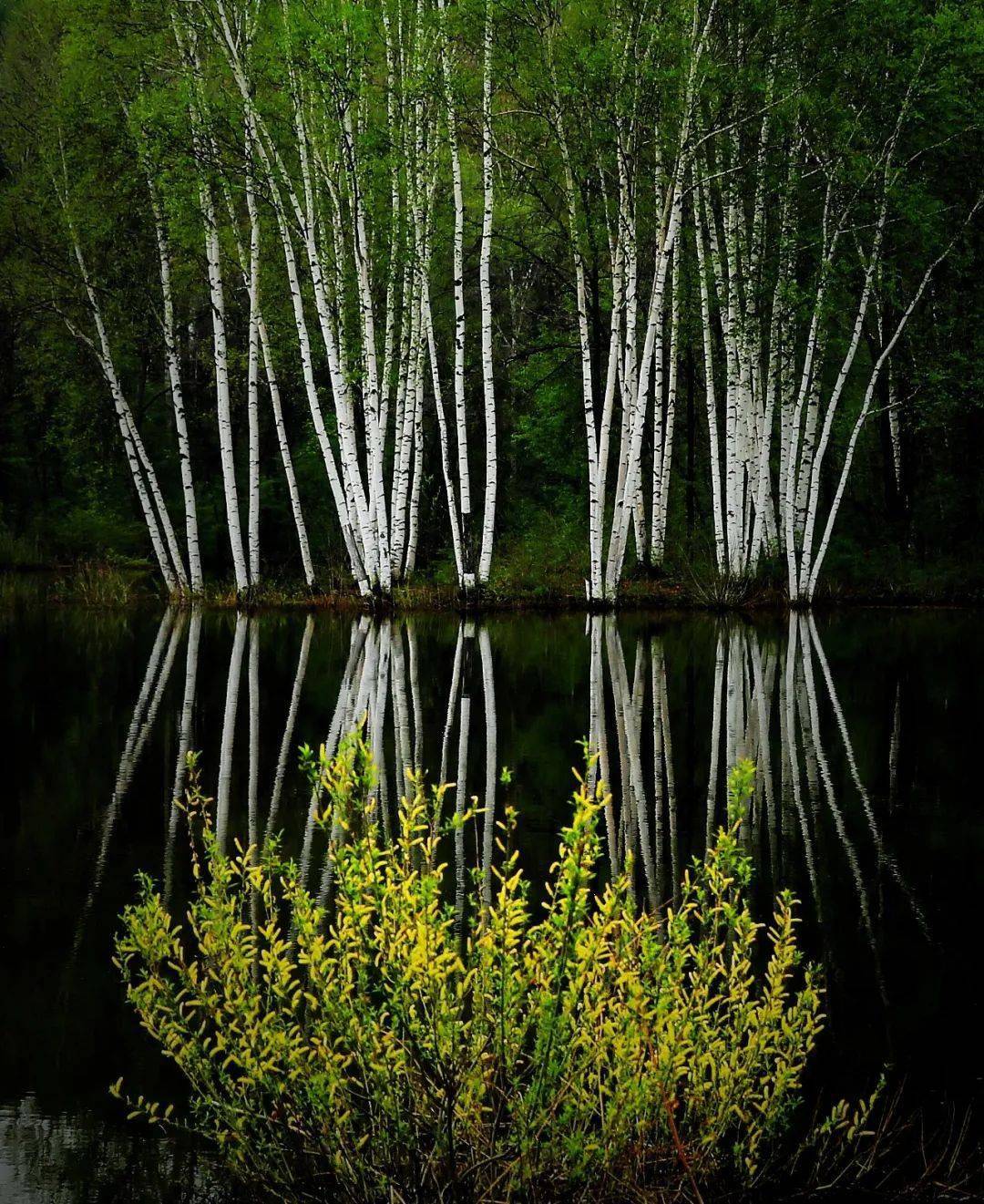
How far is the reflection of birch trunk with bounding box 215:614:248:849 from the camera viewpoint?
7842 millimetres

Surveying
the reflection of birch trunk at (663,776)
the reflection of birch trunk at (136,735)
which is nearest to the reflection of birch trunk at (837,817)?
the reflection of birch trunk at (663,776)

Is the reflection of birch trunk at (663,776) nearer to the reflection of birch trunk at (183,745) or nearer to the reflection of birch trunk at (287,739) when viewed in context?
the reflection of birch trunk at (287,739)

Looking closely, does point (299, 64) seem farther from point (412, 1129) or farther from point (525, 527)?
point (412, 1129)

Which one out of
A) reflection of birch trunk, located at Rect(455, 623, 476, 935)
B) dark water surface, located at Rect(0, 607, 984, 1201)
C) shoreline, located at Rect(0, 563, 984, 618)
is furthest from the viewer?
shoreline, located at Rect(0, 563, 984, 618)

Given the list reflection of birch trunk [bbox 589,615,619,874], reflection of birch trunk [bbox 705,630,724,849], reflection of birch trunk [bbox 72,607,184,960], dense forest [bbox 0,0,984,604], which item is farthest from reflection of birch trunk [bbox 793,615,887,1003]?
dense forest [bbox 0,0,984,604]

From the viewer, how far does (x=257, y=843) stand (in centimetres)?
727

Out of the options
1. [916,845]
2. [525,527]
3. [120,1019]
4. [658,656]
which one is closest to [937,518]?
[525,527]

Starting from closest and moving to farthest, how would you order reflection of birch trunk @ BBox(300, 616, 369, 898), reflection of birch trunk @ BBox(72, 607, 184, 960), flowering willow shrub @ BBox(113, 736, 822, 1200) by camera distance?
flowering willow shrub @ BBox(113, 736, 822, 1200)
reflection of birch trunk @ BBox(300, 616, 369, 898)
reflection of birch trunk @ BBox(72, 607, 184, 960)

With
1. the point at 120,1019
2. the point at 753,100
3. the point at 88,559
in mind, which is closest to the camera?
the point at 120,1019

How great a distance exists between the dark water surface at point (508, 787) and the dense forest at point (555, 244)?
744 centimetres

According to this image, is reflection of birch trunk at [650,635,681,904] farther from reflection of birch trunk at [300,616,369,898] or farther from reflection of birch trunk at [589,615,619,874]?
reflection of birch trunk at [300,616,369,898]

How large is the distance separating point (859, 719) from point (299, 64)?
54.4 feet

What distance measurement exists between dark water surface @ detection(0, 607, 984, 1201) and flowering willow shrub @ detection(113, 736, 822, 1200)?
622 millimetres

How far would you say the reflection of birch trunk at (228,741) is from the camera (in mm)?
7842
